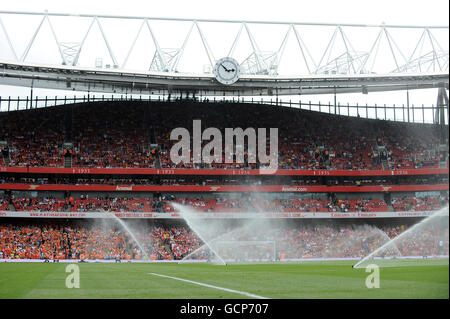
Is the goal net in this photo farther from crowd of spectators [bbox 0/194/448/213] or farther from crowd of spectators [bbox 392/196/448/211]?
crowd of spectators [bbox 392/196/448/211]

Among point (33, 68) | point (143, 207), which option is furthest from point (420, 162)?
point (33, 68)

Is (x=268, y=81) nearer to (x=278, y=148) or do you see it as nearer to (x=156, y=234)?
(x=278, y=148)

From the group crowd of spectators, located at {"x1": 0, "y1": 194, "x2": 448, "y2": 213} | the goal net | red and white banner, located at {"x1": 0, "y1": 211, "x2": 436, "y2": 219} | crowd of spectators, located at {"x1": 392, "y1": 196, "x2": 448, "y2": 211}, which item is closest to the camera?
the goal net

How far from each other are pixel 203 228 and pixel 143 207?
22.5 feet

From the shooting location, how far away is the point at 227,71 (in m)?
48.7

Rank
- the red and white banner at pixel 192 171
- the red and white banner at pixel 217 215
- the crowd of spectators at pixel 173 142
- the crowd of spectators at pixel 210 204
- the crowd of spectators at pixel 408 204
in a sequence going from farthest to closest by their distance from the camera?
the crowd of spectators at pixel 173 142 < the red and white banner at pixel 192 171 < the crowd of spectators at pixel 408 204 < the crowd of spectators at pixel 210 204 < the red and white banner at pixel 217 215

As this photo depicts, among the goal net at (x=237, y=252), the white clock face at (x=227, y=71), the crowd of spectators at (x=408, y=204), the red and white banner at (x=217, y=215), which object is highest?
the white clock face at (x=227, y=71)

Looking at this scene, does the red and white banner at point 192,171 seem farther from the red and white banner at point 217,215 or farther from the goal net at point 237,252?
the goal net at point 237,252

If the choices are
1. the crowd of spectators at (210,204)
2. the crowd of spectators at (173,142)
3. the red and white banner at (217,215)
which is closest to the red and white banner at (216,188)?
the crowd of spectators at (210,204)

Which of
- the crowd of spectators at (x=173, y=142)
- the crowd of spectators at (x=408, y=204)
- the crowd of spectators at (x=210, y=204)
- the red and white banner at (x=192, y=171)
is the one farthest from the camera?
the crowd of spectators at (x=173, y=142)

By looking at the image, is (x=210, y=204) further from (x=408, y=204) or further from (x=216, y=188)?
(x=408, y=204)

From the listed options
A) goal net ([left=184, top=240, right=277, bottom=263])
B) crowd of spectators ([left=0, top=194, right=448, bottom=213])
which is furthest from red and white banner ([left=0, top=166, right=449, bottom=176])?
goal net ([left=184, top=240, right=277, bottom=263])

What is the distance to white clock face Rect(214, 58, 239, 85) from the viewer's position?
158 ft

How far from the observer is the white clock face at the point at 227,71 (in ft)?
158
